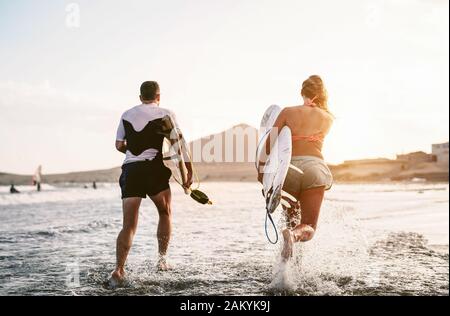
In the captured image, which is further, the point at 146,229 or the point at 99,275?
the point at 146,229

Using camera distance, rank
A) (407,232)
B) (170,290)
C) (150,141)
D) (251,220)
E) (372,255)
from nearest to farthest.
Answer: (170,290), (150,141), (372,255), (407,232), (251,220)

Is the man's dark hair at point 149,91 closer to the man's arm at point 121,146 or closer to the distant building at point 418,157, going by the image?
the man's arm at point 121,146

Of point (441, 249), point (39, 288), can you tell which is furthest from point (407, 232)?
point (39, 288)

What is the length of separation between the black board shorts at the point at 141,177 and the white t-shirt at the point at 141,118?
0.06 m

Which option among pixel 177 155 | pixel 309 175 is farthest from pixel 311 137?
pixel 177 155

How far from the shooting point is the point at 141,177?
469cm

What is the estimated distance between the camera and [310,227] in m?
4.61

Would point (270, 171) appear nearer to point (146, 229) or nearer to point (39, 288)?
point (39, 288)

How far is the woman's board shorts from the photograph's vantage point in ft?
15.5

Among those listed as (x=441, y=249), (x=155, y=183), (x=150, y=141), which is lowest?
(x=441, y=249)

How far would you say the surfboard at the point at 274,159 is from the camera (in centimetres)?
458

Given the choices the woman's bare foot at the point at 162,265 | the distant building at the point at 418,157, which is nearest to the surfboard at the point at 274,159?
the woman's bare foot at the point at 162,265

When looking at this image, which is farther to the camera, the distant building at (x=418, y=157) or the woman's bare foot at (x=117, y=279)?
the distant building at (x=418, y=157)

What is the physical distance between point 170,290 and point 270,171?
1428 millimetres
